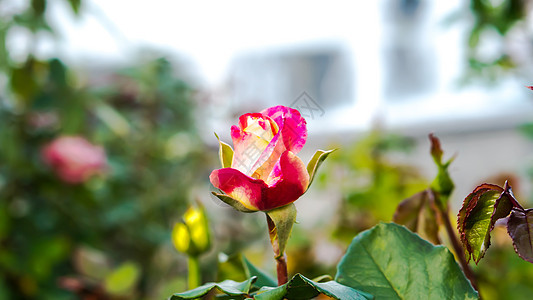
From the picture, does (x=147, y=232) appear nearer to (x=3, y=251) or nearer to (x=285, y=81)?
(x=3, y=251)

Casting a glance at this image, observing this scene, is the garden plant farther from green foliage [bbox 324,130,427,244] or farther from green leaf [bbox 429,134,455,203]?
green foliage [bbox 324,130,427,244]

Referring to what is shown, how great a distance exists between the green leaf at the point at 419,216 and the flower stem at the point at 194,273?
105 millimetres

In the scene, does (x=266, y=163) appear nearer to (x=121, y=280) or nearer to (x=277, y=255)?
(x=277, y=255)

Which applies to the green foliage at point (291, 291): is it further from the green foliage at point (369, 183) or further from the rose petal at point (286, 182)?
the green foliage at point (369, 183)

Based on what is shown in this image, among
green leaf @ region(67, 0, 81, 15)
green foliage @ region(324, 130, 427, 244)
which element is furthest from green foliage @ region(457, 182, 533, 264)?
green leaf @ region(67, 0, 81, 15)

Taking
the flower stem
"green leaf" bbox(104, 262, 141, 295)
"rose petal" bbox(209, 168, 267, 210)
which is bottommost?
"green leaf" bbox(104, 262, 141, 295)

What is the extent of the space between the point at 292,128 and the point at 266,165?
A: 17 mm

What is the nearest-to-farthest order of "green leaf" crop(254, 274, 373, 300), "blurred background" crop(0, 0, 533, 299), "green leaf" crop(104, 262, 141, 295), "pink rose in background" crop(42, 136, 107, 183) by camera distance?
"green leaf" crop(254, 274, 373, 300) → "green leaf" crop(104, 262, 141, 295) → "blurred background" crop(0, 0, 533, 299) → "pink rose in background" crop(42, 136, 107, 183)

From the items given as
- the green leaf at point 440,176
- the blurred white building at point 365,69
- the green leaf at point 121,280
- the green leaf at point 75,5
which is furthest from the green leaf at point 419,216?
the blurred white building at point 365,69

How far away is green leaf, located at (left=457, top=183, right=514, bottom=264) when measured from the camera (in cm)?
17

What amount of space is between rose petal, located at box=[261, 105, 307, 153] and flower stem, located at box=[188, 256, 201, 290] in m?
0.11

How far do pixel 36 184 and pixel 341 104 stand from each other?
185cm

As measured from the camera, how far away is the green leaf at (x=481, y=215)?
168mm

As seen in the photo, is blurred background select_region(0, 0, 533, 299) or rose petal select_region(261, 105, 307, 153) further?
blurred background select_region(0, 0, 533, 299)
